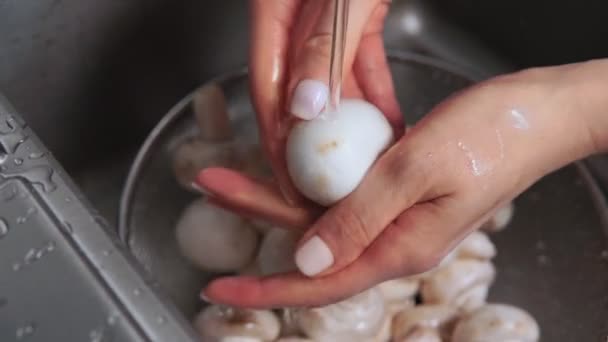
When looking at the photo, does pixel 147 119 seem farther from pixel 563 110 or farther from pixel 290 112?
pixel 563 110

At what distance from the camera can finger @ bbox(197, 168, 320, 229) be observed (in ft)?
1.90

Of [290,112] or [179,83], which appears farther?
[179,83]

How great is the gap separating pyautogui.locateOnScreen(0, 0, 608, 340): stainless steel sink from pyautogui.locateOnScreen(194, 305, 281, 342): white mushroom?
0.78 ft

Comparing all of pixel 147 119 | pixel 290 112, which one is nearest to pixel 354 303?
pixel 290 112

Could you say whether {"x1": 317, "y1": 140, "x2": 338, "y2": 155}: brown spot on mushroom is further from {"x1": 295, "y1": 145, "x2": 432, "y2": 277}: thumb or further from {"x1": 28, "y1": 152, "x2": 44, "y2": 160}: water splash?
{"x1": 28, "y1": 152, "x2": 44, "y2": 160}: water splash

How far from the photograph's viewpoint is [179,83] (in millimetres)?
870

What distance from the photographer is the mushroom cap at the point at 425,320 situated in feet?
2.26

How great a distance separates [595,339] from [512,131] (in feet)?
0.88

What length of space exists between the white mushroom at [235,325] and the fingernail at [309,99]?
0.68 feet

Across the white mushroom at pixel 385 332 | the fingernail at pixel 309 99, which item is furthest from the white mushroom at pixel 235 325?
the fingernail at pixel 309 99

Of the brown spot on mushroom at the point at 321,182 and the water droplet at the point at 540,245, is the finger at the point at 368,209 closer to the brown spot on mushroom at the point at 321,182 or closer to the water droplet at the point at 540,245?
the brown spot on mushroom at the point at 321,182

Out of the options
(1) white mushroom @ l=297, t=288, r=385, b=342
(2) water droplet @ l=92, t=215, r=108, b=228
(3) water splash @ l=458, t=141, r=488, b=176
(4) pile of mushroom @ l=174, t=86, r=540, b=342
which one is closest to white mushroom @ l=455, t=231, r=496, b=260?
(4) pile of mushroom @ l=174, t=86, r=540, b=342

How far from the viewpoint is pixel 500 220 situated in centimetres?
76

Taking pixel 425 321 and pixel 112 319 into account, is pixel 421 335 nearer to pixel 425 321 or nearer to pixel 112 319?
pixel 425 321
